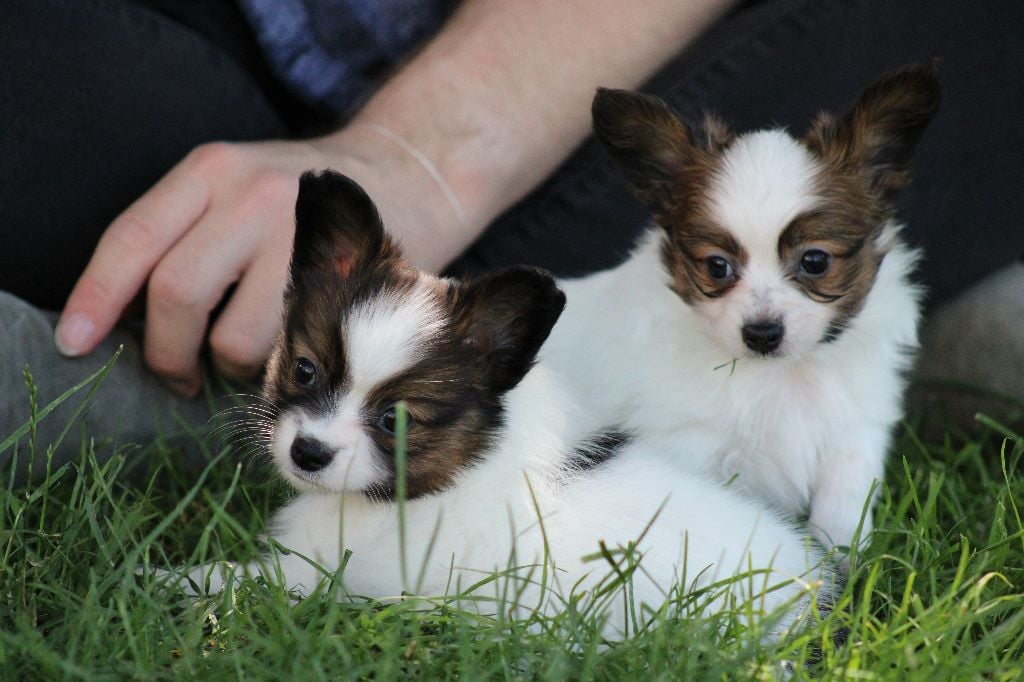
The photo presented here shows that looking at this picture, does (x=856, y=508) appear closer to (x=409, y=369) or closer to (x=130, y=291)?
(x=409, y=369)

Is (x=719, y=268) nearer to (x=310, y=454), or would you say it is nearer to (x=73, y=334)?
(x=310, y=454)

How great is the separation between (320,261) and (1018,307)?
2626mm

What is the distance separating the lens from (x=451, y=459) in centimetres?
246

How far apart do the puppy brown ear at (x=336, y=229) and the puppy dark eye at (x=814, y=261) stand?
1.03 meters

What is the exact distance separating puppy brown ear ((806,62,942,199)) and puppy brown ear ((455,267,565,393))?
0.98 meters

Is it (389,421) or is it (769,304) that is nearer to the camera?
(389,421)

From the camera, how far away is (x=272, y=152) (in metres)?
3.45

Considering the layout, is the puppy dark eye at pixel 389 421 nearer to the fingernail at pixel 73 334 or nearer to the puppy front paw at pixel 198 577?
the puppy front paw at pixel 198 577

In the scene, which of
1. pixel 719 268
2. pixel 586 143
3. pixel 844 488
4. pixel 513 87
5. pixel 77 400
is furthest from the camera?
pixel 586 143

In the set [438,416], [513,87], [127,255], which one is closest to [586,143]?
[513,87]

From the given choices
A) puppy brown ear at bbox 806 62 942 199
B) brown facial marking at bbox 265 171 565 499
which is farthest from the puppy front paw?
puppy brown ear at bbox 806 62 942 199

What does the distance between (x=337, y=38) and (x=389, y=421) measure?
6.41ft

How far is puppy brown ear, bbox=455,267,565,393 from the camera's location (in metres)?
2.38

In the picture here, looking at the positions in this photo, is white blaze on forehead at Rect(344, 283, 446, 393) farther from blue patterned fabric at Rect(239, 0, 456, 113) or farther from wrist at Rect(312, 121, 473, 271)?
blue patterned fabric at Rect(239, 0, 456, 113)
